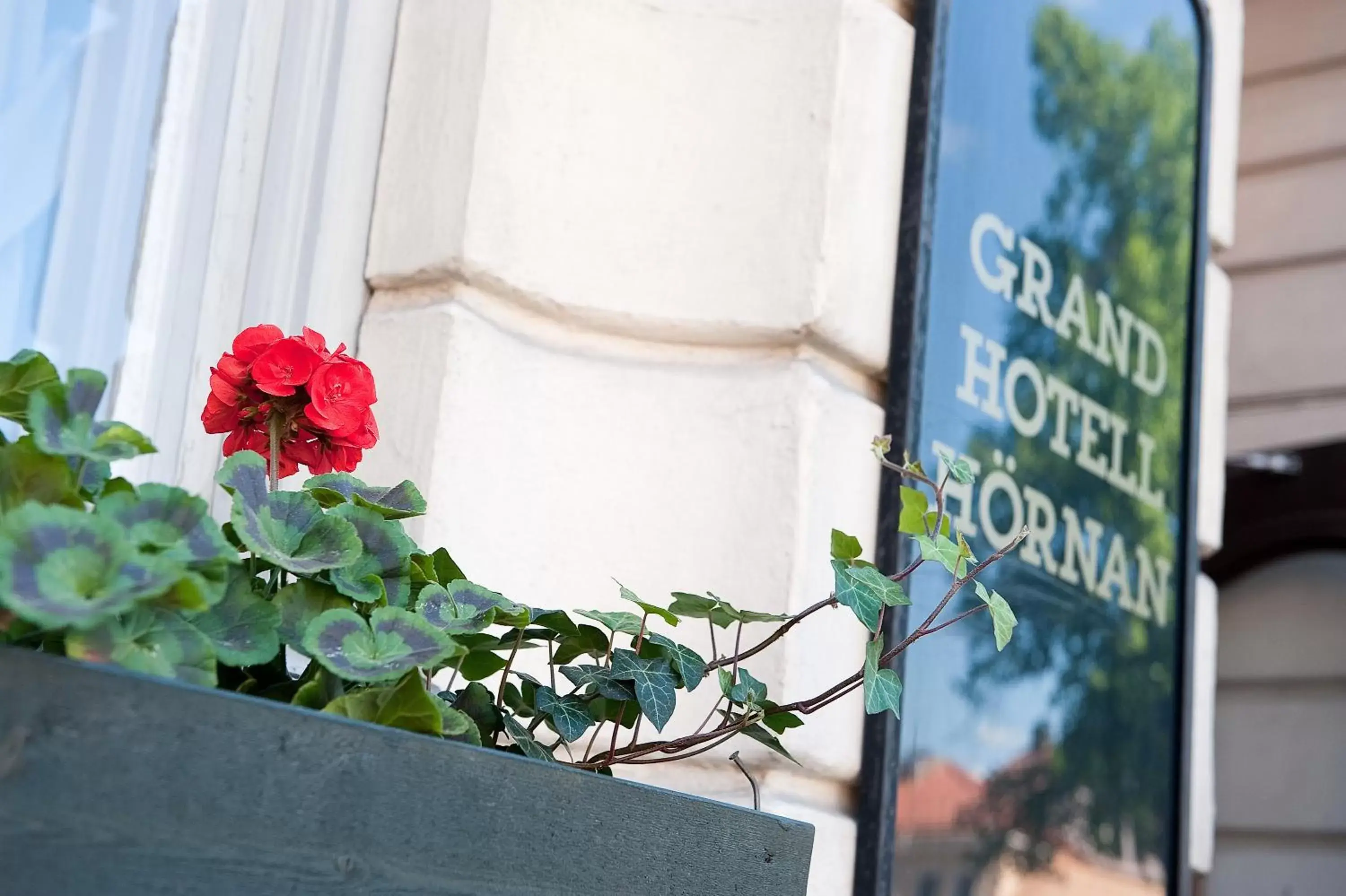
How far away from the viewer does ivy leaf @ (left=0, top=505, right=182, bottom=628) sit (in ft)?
1.69

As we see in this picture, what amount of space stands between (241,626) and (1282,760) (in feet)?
9.40

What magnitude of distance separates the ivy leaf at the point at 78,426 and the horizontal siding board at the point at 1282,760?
2837 mm

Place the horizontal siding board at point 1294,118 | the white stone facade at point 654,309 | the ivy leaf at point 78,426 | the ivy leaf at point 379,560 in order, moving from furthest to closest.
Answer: the horizontal siding board at point 1294,118
the white stone facade at point 654,309
the ivy leaf at point 379,560
the ivy leaf at point 78,426

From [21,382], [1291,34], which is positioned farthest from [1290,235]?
[21,382]

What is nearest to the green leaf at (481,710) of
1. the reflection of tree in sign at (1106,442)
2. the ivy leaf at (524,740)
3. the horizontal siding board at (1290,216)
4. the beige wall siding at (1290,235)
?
the ivy leaf at (524,740)

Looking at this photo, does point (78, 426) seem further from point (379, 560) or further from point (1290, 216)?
point (1290, 216)

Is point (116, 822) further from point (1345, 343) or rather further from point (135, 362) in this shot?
point (1345, 343)

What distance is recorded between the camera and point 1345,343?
10.3 feet

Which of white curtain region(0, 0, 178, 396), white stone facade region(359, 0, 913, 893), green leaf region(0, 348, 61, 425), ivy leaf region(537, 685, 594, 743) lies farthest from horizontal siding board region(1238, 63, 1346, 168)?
green leaf region(0, 348, 61, 425)

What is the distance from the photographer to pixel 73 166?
127 centimetres

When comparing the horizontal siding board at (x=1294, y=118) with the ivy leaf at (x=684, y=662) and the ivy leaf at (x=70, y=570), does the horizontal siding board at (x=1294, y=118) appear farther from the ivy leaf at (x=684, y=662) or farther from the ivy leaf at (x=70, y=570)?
the ivy leaf at (x=70, y=570)

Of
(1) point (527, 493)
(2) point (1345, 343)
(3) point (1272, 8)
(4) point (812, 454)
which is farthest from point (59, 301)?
(3) point (1272, 8)

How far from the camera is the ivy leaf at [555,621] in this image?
825 mm

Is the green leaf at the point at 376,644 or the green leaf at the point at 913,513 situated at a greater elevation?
the green leaf at the point at 913,513
